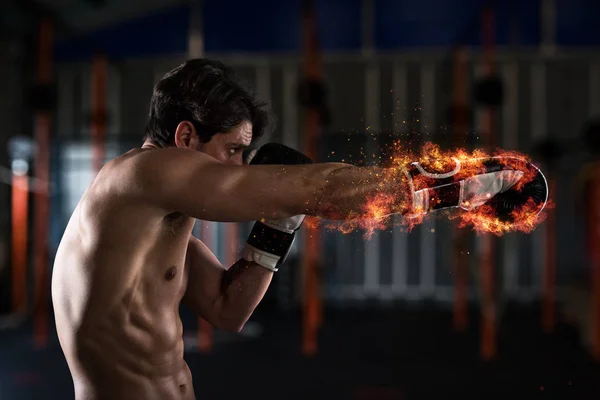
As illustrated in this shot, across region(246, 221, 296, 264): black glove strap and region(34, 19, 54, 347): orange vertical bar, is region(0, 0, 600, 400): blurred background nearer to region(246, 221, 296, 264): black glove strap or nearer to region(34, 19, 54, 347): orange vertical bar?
region(34, 19, 54, 347): orange vertical bar

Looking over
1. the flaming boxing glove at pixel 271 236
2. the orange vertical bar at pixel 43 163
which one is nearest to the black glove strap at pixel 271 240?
the flaming boxing glove at pixel 271 236

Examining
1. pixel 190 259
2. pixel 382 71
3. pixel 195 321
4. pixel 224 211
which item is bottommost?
pixel 195 321

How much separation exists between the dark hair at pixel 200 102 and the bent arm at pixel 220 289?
0.33 metres

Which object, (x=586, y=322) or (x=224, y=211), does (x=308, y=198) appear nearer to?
(x=224, y=211)

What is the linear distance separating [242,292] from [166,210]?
0.39 m

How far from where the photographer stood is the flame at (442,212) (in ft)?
3.41

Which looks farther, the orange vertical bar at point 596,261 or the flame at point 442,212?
the orange vertical bar at point 596,261

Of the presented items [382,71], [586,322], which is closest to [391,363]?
[586,322]

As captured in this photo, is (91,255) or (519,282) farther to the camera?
(519,282)

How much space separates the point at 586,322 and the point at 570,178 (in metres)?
2.85

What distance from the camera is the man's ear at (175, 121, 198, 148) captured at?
3.93 feet

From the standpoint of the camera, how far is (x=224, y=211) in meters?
1.02

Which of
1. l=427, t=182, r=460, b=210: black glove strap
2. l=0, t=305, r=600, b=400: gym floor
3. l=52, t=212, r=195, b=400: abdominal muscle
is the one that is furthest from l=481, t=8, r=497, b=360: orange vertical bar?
l=52, t=212, r=195, b=400: abdominal muscle

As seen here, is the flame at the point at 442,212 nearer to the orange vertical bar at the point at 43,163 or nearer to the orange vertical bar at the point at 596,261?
the orange vertical bar at the point at 596,261
